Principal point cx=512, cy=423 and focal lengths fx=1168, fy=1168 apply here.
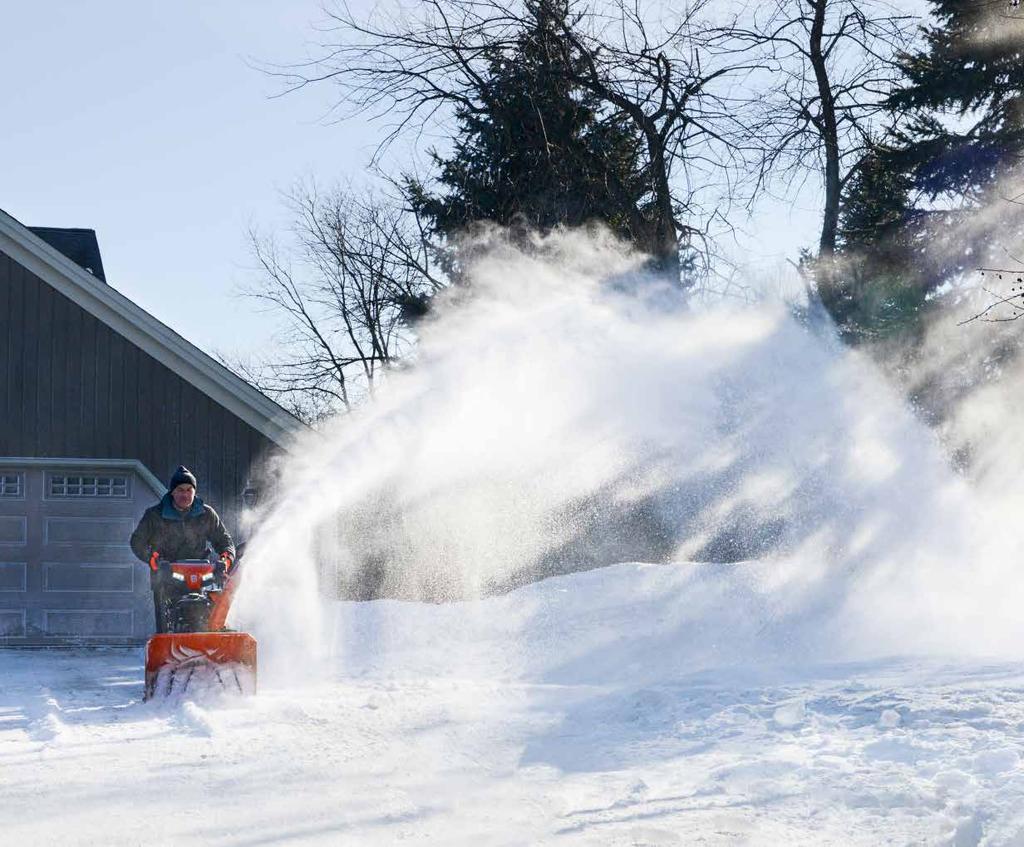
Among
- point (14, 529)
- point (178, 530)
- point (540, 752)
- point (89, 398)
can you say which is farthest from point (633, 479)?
point (540, 752)

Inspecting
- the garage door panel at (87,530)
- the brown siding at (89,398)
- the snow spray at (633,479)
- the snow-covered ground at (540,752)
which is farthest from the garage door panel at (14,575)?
the snow spray at (633,479)

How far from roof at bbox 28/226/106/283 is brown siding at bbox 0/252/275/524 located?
3.90m

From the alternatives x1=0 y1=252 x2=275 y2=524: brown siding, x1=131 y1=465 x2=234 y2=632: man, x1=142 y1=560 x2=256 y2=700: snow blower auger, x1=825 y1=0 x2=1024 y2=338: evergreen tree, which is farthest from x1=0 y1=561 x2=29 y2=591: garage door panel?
x1=825 y1=0 x2=1024 y2=338: evergreen tree

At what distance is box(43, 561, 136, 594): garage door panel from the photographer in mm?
13828

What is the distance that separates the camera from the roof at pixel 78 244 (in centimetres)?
1792

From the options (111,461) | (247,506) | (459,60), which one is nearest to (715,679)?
(247,506)

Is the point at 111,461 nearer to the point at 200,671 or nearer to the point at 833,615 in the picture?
the point at 200,671

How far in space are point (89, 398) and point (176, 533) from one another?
4233 mm

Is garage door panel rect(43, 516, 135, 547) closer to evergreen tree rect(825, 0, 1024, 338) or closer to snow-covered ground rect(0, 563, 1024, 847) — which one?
snow-covered ground rect(0, 563, 1024, 847)

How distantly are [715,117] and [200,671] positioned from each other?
15.3 metres

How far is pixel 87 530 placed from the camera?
1398cm

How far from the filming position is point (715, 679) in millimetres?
9680

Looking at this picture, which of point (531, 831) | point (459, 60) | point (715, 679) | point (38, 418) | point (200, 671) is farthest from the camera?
point (459, 60)

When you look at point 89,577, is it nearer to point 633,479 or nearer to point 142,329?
point 142,329
